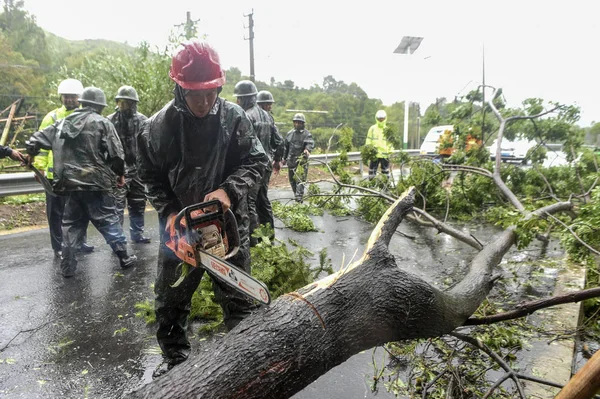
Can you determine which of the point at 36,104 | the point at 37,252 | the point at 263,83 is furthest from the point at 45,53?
the point at 37,252

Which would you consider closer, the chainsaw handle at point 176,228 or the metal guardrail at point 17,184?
the chainsaw handle at point 176,228

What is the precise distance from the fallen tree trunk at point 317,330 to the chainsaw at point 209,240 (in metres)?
0.23

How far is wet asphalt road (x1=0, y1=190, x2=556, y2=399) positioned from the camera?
7.26 ft

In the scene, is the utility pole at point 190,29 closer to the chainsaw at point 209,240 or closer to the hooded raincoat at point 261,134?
the hooded raincoat at point 261,134

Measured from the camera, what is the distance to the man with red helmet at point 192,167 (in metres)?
1.98

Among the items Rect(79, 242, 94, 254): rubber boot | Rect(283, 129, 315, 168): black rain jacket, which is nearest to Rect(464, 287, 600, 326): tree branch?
Rect(79, 242, 94, 254): rubber boot

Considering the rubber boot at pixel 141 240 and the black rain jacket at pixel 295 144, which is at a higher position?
the black rain jacket at pixel 295 144

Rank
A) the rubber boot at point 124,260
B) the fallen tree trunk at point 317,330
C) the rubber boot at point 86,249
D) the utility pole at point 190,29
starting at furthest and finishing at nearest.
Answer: the utility pole at point 190,29 < the rubber boot at point 86,249 < the rubber boot at point 124,260 < the fallen tree trunk at point 317,330

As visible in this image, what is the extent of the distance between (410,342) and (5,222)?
21.0 feet

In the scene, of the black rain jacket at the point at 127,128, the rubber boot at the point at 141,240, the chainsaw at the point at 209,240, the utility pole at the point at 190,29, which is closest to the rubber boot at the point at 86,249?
the rubber boot at the point at 141,240

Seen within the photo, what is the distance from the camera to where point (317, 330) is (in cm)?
154

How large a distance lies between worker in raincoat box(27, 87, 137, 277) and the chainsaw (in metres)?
2.42

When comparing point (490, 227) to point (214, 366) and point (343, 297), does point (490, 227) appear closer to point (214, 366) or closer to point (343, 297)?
point (343, 297)

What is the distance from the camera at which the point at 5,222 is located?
5.82m
